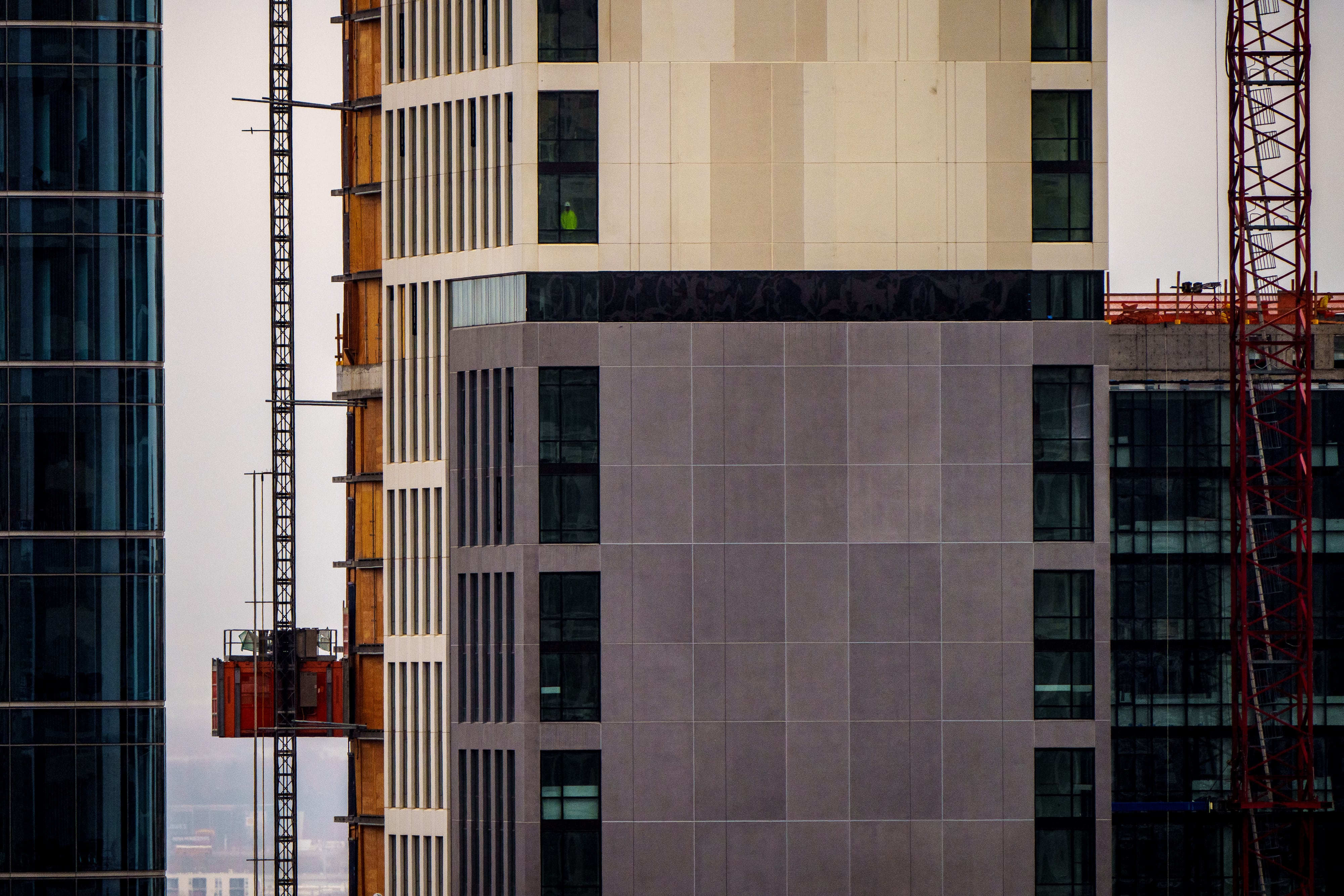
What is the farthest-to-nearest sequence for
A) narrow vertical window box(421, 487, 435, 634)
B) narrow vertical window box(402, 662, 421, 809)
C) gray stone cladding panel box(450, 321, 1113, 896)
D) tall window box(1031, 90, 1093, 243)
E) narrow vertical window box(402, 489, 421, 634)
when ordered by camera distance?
narrow vertical window box(402, 489, 421, 634)
narrow vertical window box(421, 487, 435, 634)
narrow vertical window box(402, 662, 421, 809)
tall window box(1031, 90, 1093, 243)
gray stone cladding panel box(450, 321, 1113, 896)

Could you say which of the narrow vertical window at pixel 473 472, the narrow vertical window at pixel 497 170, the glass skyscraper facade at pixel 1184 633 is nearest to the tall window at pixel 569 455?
the narrow vertical window at pixel 473 472

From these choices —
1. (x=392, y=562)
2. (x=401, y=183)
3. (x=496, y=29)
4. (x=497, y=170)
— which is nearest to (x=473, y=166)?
(x=497, y=170)

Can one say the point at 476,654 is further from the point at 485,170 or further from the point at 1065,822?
the point at 1065,822

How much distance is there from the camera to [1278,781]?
93.8 metres

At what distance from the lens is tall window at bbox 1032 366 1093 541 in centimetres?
6631

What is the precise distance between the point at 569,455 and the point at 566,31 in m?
17.0

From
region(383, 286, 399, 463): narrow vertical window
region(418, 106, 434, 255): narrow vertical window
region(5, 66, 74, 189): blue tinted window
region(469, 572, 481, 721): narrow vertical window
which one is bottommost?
region(469, 572, 481, 721): narrow vertical window

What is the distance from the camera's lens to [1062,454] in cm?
6650

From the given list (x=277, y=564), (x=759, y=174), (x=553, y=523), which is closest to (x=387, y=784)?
(x=553, y=523)

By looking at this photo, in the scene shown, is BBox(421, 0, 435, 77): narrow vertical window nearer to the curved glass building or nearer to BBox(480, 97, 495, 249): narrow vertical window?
BBox(480, 97, 495, 249): narrow vertical window

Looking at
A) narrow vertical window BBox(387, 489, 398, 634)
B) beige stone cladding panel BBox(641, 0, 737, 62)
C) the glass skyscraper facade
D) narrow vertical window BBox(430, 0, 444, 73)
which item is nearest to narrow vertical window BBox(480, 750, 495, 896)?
narrow vertical window BBox(387, 489, 398, 634)

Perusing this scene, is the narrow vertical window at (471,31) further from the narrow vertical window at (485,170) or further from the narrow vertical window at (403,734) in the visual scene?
the narrow vertical window at (403,734)

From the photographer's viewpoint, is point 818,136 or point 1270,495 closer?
point 818,136

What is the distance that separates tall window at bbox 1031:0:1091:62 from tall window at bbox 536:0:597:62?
58.1 feet
